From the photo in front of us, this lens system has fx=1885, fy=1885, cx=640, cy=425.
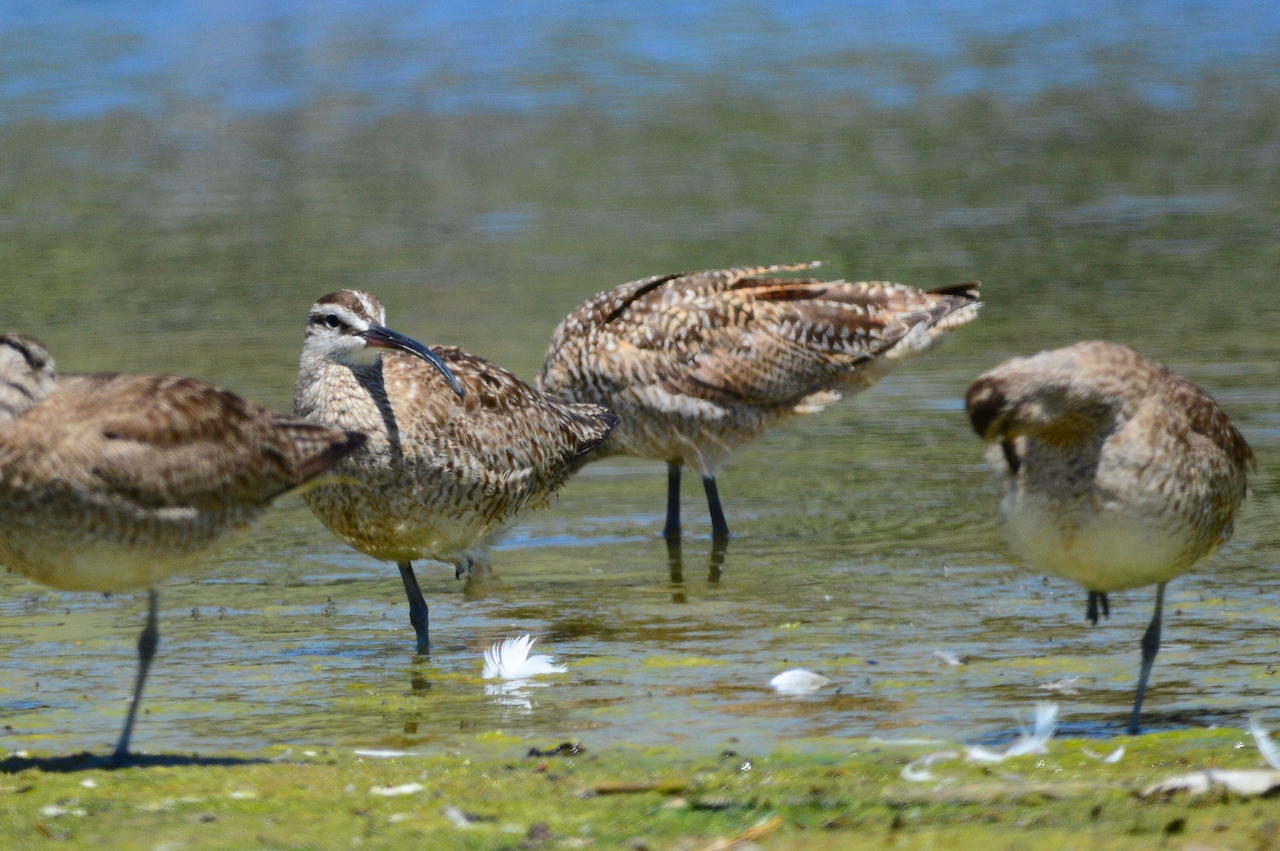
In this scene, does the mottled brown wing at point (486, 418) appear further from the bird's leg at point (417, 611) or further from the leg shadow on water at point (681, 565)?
the leg shadow on water at point (681, 565)

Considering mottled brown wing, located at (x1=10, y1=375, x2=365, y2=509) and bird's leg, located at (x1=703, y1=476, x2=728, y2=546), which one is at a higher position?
mottled brown wing, located at (x1=10, y1=375, x2=365, y2=509)

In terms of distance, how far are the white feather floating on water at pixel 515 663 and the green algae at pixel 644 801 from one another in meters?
1.02

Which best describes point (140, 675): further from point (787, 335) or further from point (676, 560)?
point (787, 335)

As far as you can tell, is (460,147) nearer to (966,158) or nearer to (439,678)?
(966,158)

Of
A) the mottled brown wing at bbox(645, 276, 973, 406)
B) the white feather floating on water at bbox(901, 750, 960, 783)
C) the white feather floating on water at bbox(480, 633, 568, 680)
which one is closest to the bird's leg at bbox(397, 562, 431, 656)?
the white feather floating on water at bbox(480, 633, 568, 680)

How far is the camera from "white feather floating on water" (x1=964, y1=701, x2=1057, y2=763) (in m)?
5.51

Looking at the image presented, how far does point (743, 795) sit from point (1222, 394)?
21.3 feet

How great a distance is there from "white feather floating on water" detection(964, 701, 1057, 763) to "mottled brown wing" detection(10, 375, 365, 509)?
2440 mm

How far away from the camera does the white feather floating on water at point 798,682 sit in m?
6.57

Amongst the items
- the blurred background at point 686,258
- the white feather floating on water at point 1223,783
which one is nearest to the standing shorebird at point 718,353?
the blurred background at point 686,258

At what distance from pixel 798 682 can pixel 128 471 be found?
239 cm

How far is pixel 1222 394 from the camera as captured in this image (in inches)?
426

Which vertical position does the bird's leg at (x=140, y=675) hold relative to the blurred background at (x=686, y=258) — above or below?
above

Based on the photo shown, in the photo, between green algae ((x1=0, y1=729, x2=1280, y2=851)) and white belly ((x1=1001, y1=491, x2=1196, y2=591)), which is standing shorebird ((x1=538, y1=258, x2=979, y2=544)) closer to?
white belly ((x1=1001, y1=491, x2=1196, y2=591))
